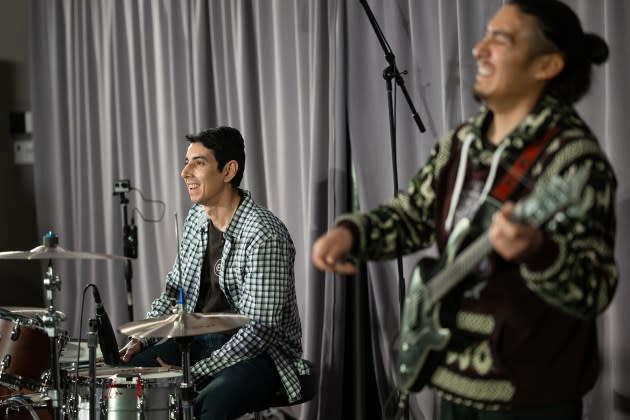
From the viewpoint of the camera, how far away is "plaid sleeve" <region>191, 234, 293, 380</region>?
3.02 m

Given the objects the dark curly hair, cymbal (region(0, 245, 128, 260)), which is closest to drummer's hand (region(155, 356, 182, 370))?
cymbal (region(0, 245, 128, 260))

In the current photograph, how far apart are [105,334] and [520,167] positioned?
1665 millimetres

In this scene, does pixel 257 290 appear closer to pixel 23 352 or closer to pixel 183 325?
pixel 183 325

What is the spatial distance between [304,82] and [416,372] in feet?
8.99

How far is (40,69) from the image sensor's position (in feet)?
18.3

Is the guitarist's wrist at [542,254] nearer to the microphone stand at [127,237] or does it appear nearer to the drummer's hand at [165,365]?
the drummer's hand at [165,365]

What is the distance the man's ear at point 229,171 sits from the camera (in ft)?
11.3

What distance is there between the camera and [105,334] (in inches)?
111

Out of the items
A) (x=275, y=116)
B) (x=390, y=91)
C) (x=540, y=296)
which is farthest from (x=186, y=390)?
(x=275, y=116)

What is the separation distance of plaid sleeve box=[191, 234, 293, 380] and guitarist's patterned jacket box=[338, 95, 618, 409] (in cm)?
135

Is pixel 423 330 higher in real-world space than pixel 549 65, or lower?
lower

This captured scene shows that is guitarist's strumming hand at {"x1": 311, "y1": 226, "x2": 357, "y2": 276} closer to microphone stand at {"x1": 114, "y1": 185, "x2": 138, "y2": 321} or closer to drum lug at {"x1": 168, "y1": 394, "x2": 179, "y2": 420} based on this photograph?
drum lug at {"x1": 168, "y1": 394, "x2": 179, "y2": 420}

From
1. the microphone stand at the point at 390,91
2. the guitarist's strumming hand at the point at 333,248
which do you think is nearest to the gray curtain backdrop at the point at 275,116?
the microphone stand at the point at 390,91

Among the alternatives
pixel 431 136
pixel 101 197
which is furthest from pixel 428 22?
pixel 101 197
